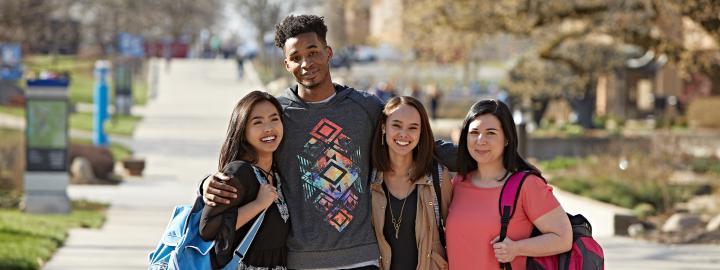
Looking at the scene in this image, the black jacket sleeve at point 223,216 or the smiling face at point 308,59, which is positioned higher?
the smiling face at point 308,59

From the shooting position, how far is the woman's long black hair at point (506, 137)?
17.4ft

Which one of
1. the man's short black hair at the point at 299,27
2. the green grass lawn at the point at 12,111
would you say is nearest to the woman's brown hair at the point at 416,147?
the man's short black hair at the point at 299,27

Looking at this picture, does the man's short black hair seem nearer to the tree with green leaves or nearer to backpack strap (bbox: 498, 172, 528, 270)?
backpack strap (bbox: 498, 172, 528, 270)

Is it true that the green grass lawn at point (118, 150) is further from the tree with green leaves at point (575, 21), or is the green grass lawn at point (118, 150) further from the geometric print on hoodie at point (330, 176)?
the geometric print on hoodie at point (330, 176)

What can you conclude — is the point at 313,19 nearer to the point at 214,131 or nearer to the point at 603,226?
the point at 603,226

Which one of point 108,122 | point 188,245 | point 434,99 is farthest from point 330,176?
point 434,99

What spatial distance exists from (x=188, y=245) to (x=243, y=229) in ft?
0.73

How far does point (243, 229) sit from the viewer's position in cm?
517

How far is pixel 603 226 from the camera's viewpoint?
15.4 metres

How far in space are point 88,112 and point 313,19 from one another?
36857 millimetres

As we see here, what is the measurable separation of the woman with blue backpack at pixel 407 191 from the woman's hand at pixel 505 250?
0.26 meters

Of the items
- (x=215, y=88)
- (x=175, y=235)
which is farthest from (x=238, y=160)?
(x=215, y=88)

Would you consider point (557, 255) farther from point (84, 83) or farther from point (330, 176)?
point (84, 83)

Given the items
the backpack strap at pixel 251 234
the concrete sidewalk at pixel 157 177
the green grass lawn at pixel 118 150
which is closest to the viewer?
the backpack strap at pixel 251 234
